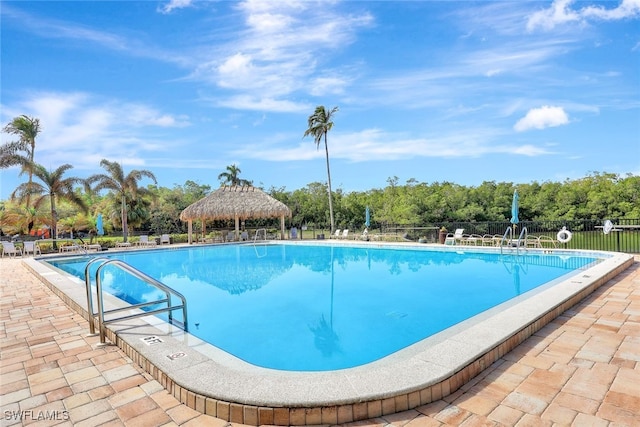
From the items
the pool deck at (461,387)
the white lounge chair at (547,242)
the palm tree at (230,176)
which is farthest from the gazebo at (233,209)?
the pool deck at (461,387)

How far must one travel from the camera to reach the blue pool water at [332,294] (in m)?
4.16

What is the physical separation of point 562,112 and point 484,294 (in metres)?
14.7

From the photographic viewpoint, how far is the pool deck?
6.99 feet

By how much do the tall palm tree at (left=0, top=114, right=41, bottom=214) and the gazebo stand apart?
21.9ft

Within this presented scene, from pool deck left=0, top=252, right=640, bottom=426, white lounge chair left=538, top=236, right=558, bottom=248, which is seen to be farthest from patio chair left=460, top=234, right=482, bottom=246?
pool deck left=0, top=252, right=640, bottom=426

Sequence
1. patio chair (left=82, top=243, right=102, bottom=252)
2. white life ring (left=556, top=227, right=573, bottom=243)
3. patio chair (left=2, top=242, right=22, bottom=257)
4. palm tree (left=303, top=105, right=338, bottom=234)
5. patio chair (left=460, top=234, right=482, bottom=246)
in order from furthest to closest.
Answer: palm tree (left=303, top=105, right=338, bottom=234), patio chair (left=82, top=243, right=102, bottom=252), patio chair (left=2, top=242, right=22, bottom=257), patio chair (left=460, top=234, right=482, bottom=246), white life ring (left=556, top=227, right=573, bottom=243)

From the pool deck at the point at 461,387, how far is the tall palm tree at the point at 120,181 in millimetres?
16722

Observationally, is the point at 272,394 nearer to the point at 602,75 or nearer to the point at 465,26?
the point at 465,26

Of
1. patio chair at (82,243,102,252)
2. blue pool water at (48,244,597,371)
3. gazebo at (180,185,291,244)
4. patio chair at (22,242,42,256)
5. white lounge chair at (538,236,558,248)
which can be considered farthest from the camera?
gazebo at (180,185,291,244)

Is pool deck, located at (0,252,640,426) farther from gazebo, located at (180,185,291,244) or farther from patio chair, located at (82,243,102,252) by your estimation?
gazebo, located at (180,185,291,244)

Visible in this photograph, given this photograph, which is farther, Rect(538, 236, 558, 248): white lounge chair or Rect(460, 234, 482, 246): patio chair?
Rect(460, 234, 482, 246): patio chair

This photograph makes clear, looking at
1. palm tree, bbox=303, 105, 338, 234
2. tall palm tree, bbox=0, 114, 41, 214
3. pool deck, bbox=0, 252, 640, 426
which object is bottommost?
pool deck, bbox=0, 252, 640, 426

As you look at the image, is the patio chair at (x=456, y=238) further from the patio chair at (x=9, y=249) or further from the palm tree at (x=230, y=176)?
the palm tree at (x=230, y=176)

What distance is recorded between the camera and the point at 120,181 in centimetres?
1975
